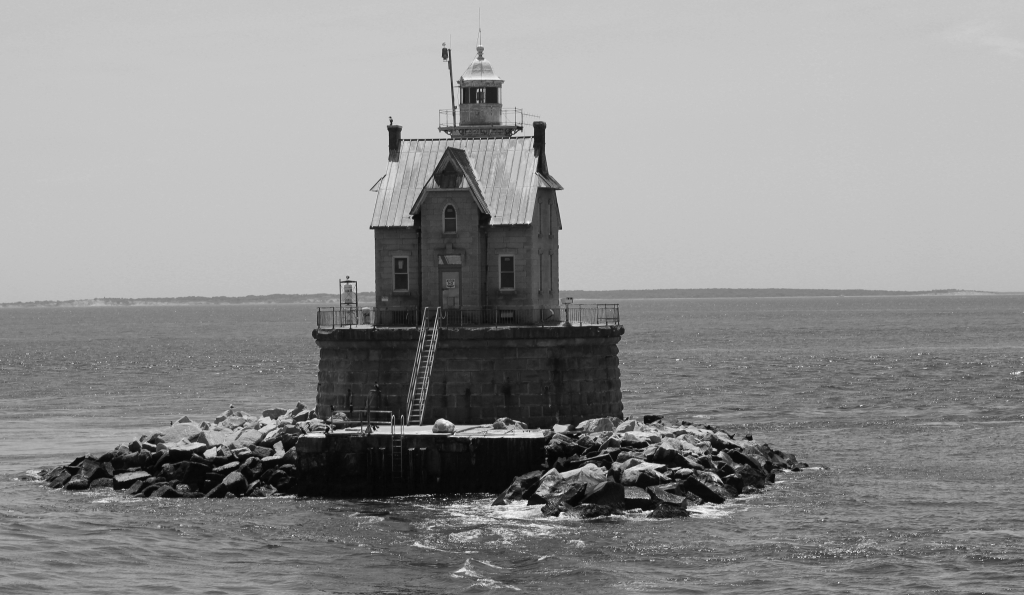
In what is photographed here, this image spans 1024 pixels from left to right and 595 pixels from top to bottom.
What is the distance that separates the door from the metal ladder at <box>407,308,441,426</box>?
1564mm

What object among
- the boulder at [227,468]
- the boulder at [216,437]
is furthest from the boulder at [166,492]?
the boulder at [216,437]

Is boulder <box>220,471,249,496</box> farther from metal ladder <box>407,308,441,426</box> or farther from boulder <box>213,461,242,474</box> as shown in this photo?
metal ladder <box>407,308,441,426</box>

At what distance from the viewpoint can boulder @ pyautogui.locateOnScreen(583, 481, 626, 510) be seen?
35844 millimetres

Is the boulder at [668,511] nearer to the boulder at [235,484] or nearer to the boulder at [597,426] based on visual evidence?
the boulder at [597,426]

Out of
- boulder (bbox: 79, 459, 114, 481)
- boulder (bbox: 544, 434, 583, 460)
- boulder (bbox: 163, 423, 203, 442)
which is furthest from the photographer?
boulder (bbox: 163, 423, 203, 442)

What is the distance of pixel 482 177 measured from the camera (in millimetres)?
45406

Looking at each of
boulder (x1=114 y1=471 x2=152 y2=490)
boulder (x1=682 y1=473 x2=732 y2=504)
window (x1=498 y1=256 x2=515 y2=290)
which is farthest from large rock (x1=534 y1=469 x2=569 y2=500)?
boulder (x1=114 y1=471 x2=152 y2=490)

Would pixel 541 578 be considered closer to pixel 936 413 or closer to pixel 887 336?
pixel 936 413

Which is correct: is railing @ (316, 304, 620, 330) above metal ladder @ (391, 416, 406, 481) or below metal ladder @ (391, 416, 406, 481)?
above

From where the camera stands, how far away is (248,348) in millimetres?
129250

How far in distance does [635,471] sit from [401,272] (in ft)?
35.4

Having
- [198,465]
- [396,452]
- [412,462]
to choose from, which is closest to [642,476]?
[412,462]

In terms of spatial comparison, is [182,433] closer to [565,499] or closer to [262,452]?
[262,452]

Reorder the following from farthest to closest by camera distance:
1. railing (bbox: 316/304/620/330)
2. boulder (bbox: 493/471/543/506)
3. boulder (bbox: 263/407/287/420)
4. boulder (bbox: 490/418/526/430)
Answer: boulder (bbox: 263/407/287/420), railing (bbox: 316/304/620/330), boulder (bbox: 490/418/526/430), boulder (bbox: 493/471/543/506)
